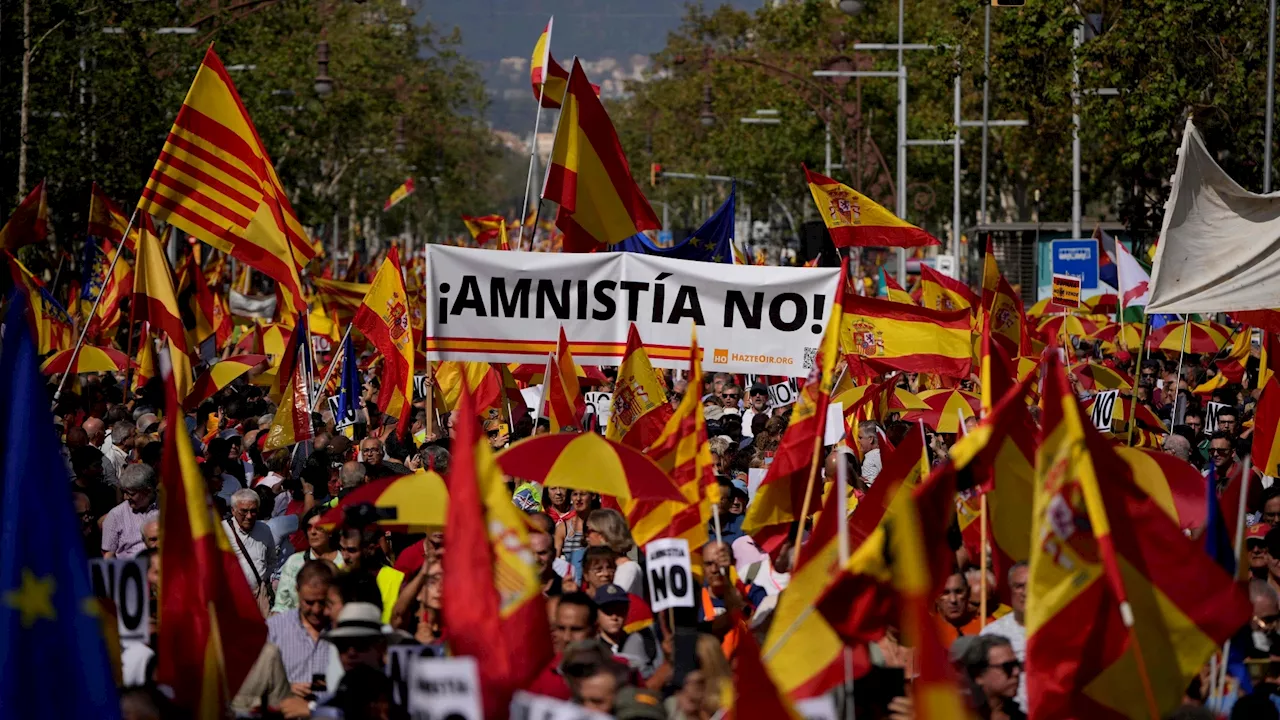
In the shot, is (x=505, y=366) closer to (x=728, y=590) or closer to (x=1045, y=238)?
(x=728, y=590)

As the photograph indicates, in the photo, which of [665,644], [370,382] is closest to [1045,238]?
[370,382]

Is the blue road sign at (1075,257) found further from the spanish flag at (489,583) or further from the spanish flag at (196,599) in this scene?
the spanish flag at (489,583)

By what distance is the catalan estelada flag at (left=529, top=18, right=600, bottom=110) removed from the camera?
541 inches

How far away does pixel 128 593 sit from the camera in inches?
280

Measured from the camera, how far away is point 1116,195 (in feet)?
182

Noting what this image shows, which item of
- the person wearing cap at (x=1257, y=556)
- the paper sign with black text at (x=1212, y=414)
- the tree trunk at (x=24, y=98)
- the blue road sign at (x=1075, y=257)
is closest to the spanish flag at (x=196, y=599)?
the person wearing cap at (x=1257, y=556)

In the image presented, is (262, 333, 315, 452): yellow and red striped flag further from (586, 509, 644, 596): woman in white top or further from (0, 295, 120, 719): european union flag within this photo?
(0, 295, 120, 719): european union flag

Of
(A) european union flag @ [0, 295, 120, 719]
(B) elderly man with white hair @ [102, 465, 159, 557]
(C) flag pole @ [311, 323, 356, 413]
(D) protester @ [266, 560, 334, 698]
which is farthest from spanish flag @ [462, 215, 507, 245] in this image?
(A) european union flag @ [0, 295, 120, 719]

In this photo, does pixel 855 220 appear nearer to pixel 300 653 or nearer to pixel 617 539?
pixel 617 539

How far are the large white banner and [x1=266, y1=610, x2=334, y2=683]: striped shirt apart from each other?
3.78m

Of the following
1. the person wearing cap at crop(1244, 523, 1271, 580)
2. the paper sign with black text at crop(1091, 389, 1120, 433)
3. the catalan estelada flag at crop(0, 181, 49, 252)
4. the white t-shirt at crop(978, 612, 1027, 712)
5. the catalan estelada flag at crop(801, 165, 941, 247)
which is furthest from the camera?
the catalan estelada flag at crop(0, 181, 49, 252)

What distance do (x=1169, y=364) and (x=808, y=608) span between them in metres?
18.2

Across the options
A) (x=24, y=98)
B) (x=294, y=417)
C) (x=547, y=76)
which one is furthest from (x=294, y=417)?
(x=24, y=98)

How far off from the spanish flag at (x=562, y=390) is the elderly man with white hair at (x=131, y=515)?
2.26 meters
